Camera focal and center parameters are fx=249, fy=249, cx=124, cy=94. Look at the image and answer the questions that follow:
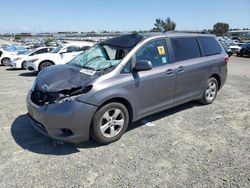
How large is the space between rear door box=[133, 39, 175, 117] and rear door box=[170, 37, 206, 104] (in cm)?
23

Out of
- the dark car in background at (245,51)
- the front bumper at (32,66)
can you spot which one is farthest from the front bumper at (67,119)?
the dark car in background at (245,51)

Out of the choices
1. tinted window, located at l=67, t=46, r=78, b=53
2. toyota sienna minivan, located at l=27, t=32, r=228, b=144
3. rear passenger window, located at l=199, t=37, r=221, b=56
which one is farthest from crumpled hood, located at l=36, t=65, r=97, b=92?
tinted window, located at l=67, t=46, r=78, b=53

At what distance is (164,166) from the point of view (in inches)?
136

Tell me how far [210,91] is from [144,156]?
3.19 m

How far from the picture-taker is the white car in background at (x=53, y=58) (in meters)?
11.6

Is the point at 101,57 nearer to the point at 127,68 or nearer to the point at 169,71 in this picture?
the point at 127,68

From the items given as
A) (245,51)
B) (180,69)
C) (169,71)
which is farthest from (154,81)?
(245,51)

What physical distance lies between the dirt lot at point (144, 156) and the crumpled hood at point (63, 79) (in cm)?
96

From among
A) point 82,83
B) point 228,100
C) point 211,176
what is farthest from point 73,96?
point 228,100

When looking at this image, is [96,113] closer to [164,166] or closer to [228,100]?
[164,166]

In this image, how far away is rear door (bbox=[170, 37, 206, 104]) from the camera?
16.4 ft

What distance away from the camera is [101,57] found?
4594 millimetres

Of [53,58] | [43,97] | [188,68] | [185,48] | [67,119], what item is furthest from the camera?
[53,58]

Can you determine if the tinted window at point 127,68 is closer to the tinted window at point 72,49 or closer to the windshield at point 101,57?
the windshield at point 101,57
